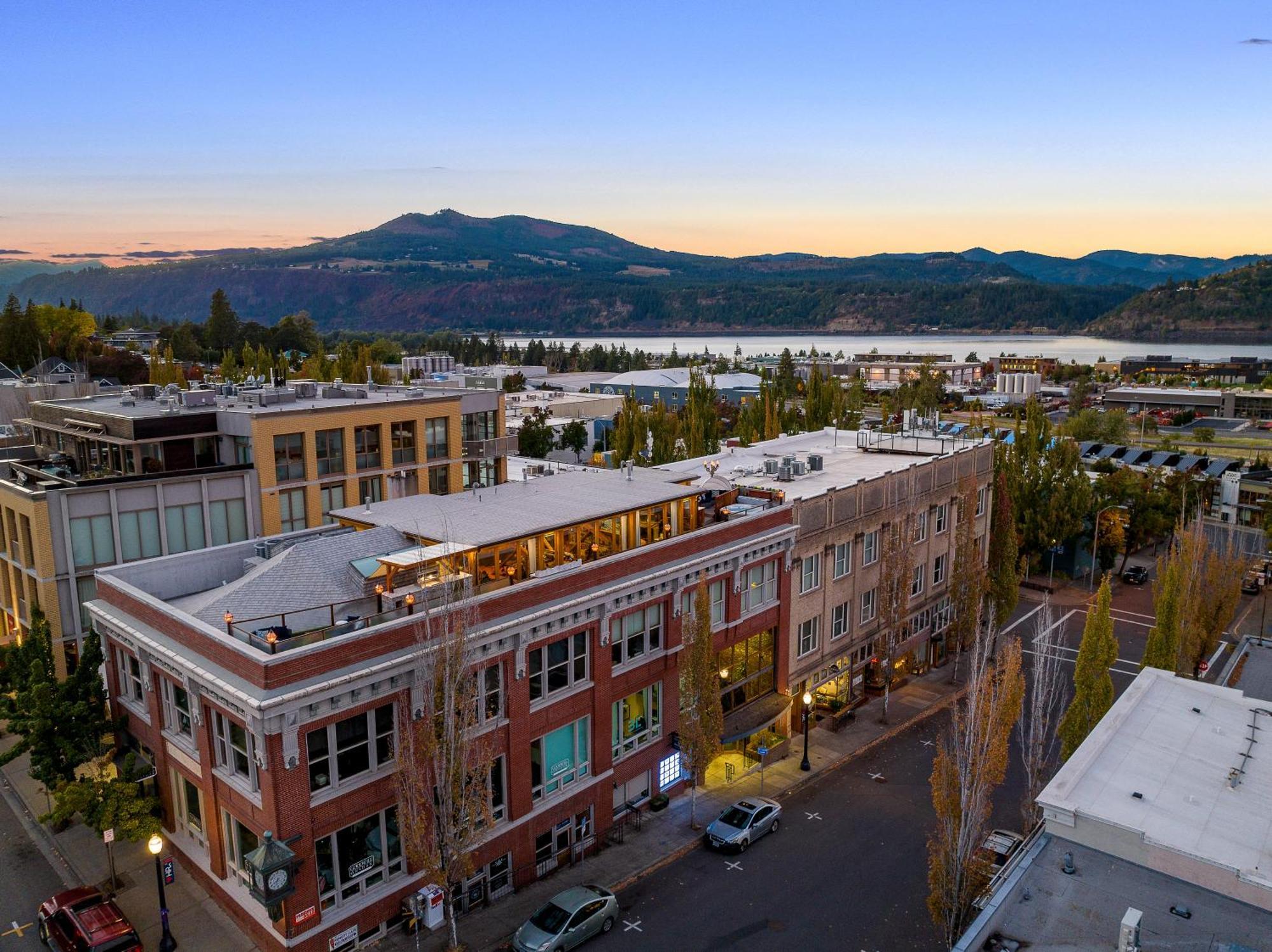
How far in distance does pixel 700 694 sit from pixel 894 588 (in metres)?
15.6

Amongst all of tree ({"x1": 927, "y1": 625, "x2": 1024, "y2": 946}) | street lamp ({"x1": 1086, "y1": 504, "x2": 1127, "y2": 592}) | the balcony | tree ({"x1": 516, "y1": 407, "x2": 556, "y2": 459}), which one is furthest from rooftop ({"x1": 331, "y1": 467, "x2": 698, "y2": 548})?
tree ({"x1": 516, "y1": 407, "x2": 556, "y2": 459})

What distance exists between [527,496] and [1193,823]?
896 inches

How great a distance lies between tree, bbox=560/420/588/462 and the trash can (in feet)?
244

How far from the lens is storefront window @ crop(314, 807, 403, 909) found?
22.7 meters

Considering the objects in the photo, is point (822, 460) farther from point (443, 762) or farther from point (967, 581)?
point (443, 762)

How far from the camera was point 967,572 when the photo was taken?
1753 inches

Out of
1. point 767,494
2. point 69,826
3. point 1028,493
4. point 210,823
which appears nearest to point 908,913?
point 767,494

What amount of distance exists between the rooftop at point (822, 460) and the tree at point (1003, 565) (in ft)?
15.0

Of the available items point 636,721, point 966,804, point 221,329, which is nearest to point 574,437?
point 636,721

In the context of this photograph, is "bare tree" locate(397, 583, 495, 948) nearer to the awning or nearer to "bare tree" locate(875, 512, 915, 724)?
the awning

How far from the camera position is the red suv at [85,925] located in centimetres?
2319

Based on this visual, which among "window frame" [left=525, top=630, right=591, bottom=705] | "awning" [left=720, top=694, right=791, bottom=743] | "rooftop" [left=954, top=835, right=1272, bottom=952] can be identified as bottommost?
"awning" [left=720, top=694, right=791, bottom=743]

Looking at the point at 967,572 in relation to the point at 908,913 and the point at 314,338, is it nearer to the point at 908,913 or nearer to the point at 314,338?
the point at 908,913

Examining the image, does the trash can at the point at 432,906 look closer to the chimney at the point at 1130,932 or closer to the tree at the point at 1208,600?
the chimney at the point at 1130,932
